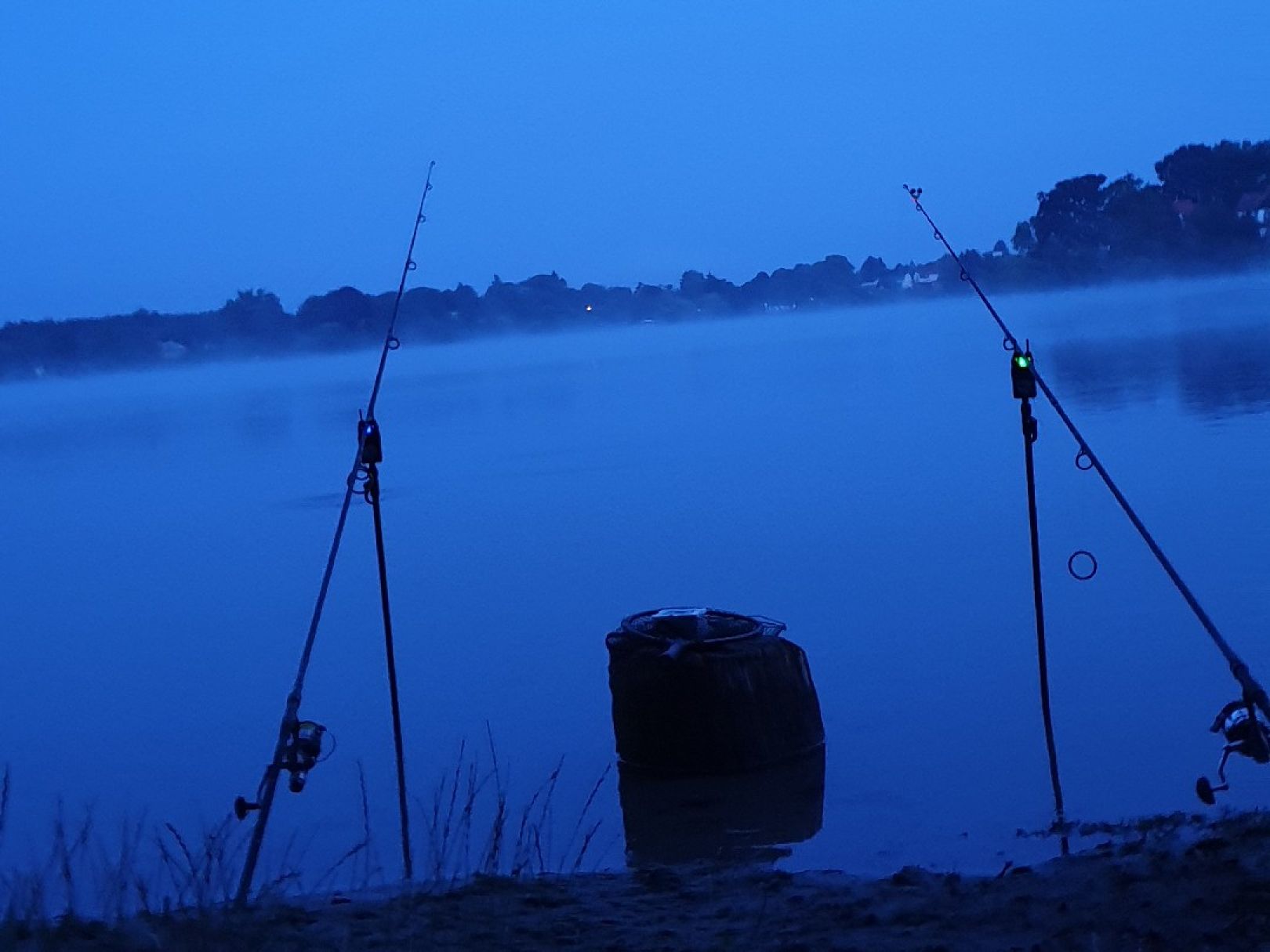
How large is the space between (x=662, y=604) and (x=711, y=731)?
18.5 ft

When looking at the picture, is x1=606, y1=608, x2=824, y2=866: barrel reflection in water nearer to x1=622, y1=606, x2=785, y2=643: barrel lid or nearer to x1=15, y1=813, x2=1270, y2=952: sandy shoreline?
x1=622, y1=606, x2=785, y2=643: barrel lid

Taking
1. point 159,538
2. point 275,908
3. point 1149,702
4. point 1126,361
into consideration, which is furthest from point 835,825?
point 1126,361

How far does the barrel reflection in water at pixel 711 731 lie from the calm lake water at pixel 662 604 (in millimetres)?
178

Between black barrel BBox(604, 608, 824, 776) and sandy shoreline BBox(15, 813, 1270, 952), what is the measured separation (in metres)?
1.26

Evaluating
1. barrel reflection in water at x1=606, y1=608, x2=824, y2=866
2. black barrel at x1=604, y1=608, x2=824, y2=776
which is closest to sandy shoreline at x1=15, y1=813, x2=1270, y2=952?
barrel reflection in water at x1=606, y1=608, x2=824, y2=866

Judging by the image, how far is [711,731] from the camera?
7.02 metres

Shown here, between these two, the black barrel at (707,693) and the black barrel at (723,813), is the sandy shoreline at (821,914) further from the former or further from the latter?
the black barrel at (707,693)

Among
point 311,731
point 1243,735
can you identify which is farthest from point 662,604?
point 1243,735

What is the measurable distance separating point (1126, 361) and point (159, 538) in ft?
80.8

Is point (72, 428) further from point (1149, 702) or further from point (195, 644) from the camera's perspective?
point (1149, 702)

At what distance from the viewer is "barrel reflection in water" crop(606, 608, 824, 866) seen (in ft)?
22.7

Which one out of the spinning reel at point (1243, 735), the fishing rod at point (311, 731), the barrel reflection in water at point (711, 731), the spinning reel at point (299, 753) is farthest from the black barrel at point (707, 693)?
the spinning reel at point (1243, 735)

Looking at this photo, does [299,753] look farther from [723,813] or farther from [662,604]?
[662,604]

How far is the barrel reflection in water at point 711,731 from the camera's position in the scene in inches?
272
